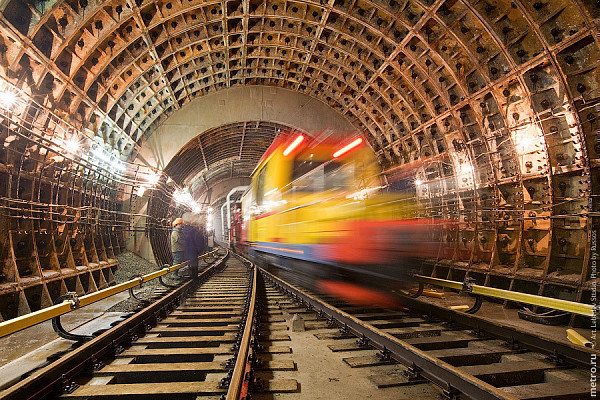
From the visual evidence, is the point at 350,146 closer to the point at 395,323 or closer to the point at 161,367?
the point at 395,323

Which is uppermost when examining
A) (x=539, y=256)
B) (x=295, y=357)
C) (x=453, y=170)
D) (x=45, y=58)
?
(x=45, y=58)

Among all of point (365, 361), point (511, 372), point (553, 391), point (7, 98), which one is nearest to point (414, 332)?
point (365, 361)

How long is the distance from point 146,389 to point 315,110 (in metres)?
14.0

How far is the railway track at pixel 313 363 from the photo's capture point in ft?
9.03

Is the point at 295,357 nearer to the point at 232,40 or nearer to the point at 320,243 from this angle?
the point at 320,243

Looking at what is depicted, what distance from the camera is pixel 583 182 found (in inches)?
259

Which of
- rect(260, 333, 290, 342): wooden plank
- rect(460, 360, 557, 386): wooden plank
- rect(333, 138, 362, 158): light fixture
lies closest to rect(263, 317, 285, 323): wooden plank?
rect(260, 333, 290, 342): wooden plank

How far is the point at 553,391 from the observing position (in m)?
2.68

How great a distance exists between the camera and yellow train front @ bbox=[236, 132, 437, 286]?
524 centimetres

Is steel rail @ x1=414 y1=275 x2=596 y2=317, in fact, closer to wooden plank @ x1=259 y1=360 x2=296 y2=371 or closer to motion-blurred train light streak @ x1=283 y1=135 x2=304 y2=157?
wooden plank @ x1=259 y1=360 x2=296 y2=371

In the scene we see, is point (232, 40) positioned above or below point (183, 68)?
above

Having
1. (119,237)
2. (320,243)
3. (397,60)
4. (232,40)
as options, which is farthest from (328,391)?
(119,237)

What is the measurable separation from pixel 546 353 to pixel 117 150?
13283 mm

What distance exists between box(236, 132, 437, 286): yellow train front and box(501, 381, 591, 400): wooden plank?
2.43m
